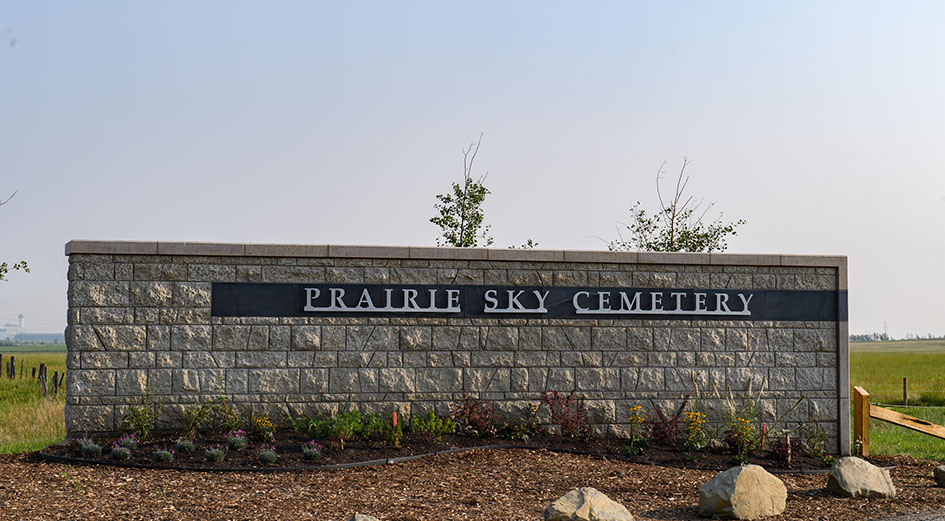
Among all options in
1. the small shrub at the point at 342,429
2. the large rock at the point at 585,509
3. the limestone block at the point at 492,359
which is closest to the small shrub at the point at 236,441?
the small shrub at the point at 342,429

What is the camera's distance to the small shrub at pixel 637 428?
12102 millimetres

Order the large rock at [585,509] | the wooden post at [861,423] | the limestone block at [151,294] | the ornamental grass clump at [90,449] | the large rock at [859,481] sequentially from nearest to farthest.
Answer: the large rock at [585,509], the large rock at [859,481], the ornamental grass clump at [90,449], the limestone block at [151,294], the wooden post at [861,423]

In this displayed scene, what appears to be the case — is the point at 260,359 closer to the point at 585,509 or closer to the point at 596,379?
the point at 596,379

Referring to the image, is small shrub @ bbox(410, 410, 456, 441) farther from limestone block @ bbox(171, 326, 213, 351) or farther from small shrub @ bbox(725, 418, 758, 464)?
small shrub @ bbox(725, 418, 758, 464)

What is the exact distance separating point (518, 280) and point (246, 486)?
4.55 meters

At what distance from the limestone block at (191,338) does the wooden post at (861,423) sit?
8962mm

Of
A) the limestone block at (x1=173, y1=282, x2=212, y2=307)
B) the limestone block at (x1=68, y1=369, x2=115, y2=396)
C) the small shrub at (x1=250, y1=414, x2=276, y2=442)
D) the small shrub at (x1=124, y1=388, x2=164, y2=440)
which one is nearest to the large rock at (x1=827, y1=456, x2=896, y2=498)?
the small shrub at (x1=250, y1=414, x2=276, y2=442)

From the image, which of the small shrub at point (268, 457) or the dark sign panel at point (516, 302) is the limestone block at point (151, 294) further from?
the small shrub at point (268, 457)

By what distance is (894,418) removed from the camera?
43.3 ft

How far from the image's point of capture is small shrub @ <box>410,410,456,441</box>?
11508 millimetres

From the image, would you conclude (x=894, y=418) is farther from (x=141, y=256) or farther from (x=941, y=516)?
(x=141, y=256)

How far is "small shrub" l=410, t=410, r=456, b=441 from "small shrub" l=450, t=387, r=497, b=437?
0.46 ft

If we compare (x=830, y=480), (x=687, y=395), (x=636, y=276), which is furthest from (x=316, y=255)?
(x=830, y=480)

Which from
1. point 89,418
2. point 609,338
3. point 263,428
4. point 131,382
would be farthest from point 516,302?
point 89,418
